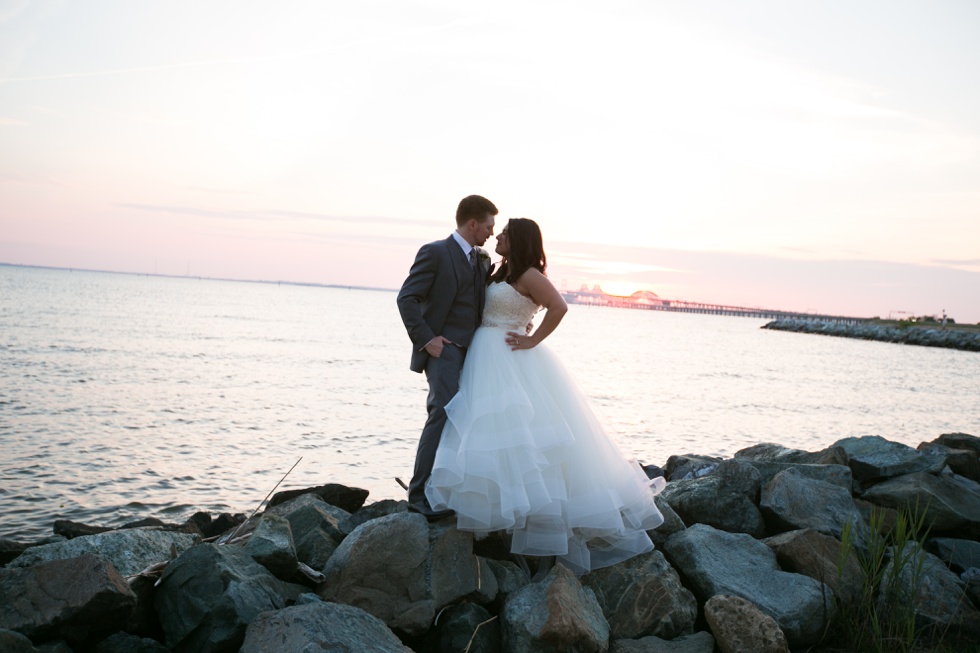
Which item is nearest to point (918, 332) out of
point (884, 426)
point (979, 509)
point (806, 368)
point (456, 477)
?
point (806, 368)

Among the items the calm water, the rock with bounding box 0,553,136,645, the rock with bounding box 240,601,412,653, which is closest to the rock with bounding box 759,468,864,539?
the rock with bounding box 240,601,412,653

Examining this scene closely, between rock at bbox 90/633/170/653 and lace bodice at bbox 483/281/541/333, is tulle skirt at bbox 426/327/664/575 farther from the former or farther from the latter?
rock at bbox 90/633/170/653

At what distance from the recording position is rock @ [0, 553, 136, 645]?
4184mm

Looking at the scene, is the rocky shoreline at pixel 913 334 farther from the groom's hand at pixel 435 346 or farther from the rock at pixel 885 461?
the groom's hand at pixel 435 346

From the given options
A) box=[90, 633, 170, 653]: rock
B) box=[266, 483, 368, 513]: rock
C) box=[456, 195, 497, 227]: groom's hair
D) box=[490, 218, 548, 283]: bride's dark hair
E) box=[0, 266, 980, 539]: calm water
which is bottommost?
box=[0, 266, 980, 539]: calm water

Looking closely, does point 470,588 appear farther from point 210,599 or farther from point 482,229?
point 482,229

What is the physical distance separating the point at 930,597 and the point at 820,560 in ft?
2.71

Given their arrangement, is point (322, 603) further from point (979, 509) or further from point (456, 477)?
point (979, 509)

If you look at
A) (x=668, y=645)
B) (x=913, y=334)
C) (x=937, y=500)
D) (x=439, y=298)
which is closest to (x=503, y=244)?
(x=439, y=298)

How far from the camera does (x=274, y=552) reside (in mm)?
5375

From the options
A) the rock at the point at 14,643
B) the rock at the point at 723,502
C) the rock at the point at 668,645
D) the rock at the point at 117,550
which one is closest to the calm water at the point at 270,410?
the rock at the point at 117,550

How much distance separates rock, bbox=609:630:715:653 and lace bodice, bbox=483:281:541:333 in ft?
8.30

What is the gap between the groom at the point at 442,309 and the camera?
5.88 meters

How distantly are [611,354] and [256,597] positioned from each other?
44.6 metres
